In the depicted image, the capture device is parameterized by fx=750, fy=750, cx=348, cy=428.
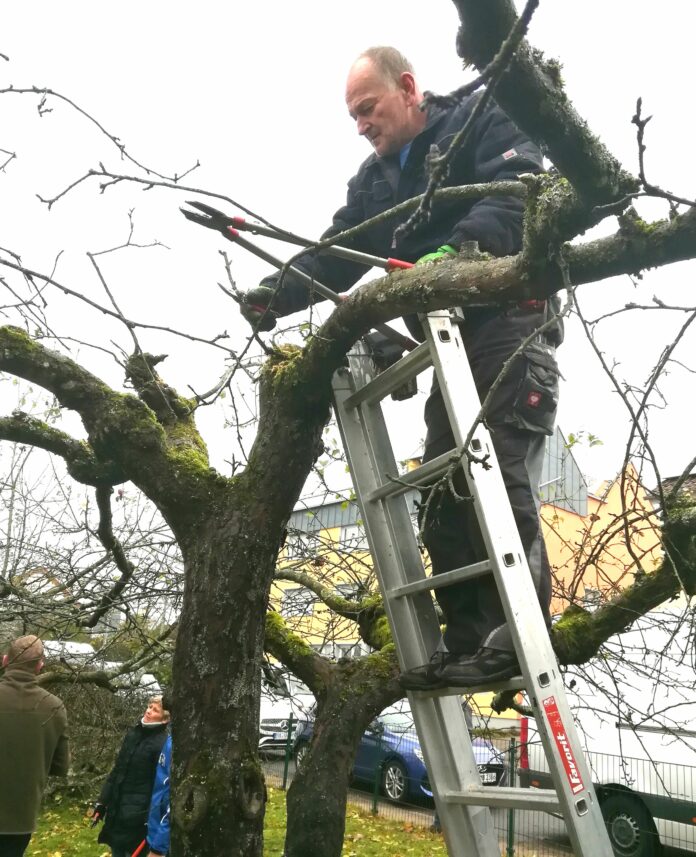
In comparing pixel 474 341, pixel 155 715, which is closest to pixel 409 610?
pixel 474 341

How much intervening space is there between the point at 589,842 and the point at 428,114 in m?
2.64

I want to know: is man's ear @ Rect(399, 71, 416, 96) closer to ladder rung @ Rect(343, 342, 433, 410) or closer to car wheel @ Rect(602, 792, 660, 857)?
ladder rung @ Rect(343, 342, 433, 410)

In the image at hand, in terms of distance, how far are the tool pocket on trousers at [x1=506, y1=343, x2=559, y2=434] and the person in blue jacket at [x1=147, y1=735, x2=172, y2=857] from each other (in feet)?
Answer: 10.4

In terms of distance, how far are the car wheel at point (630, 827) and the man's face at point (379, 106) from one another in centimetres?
637

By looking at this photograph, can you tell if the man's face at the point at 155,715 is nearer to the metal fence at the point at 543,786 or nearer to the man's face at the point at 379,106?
the metal fence at the point at 543,786

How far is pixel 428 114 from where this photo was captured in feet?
10.2

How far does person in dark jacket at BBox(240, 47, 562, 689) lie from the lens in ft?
7.83

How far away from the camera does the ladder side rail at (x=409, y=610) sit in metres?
2.38

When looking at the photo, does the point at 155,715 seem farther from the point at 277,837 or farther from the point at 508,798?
the point at 277,837

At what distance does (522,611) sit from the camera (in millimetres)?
2004

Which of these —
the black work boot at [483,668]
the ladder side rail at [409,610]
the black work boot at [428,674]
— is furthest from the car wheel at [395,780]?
the black work boot at [483,668]

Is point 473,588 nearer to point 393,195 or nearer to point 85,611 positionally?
point 393,195

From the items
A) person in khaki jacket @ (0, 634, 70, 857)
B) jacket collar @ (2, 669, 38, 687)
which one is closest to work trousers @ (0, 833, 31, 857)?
person in khaki jacket @ (0, 634, 70, 857)

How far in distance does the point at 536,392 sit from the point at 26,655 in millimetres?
3859
